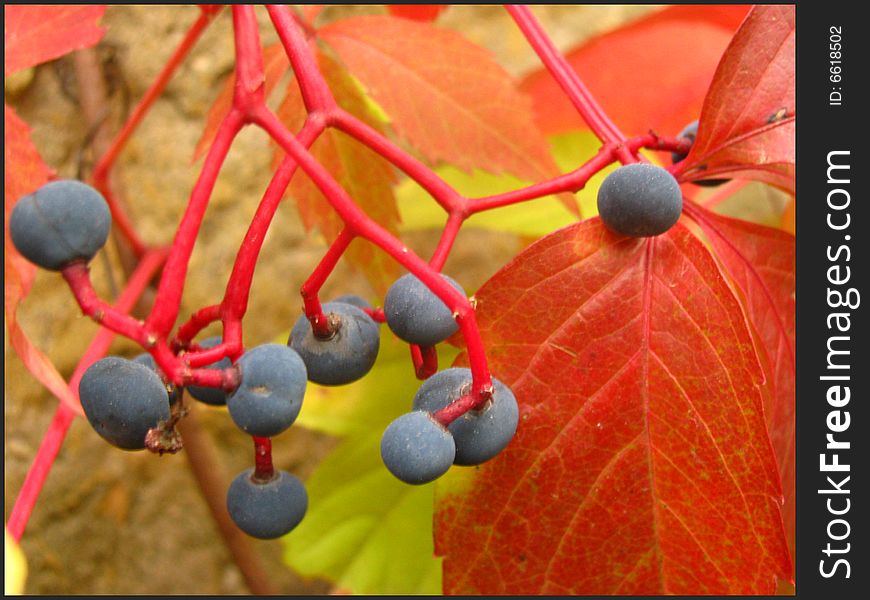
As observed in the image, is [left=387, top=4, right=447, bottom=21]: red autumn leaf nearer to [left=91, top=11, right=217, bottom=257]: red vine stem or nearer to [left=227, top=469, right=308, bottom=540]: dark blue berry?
[left=91, top=11, right=217, bottom=257]: red vine stem

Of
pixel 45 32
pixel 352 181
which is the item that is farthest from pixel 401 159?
pixel 45 32

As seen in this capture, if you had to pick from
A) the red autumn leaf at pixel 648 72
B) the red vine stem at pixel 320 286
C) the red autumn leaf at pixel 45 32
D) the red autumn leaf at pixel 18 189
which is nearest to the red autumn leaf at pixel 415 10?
the red autumn leaf at pixel 648 72

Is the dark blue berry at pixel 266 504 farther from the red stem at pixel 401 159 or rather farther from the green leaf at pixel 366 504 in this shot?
the green leaf at pixel 366 504

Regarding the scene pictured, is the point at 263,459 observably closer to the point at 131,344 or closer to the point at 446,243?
the point at 446,243

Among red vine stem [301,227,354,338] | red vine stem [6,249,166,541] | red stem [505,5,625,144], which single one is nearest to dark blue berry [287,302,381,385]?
red vine stem [301,227,354,338]

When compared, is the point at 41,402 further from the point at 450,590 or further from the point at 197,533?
the point at 450,590
